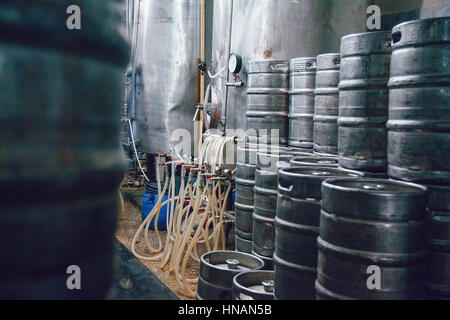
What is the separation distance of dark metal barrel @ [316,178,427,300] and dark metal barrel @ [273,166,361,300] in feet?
1.16

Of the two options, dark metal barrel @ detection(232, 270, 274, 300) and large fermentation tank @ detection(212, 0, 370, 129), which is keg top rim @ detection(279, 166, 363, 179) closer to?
dark metal barrel @ detection(232, 270, 274, 300)

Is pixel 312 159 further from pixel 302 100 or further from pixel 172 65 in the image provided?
pixel 172 65

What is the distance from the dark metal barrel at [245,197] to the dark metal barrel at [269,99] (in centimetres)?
29

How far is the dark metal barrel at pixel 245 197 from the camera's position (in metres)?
4.16

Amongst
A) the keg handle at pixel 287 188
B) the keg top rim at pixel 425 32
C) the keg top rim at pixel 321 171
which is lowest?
the keg handle at pixel 287 188

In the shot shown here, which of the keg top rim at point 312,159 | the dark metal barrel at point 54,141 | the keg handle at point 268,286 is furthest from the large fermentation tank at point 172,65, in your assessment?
the dark metal barrel at point 54,141

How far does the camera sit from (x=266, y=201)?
11.8ft

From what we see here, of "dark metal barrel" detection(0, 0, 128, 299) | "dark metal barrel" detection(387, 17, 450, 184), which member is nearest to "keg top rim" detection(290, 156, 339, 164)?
"dark metal barrel" detection(387, 17, 450, 184)

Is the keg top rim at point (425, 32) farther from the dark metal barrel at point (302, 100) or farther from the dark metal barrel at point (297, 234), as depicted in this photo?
the dark metal barrel at point (302, 100)

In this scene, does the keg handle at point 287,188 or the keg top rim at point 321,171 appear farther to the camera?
the keg top rim at point 321,171

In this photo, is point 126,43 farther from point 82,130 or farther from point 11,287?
point 11,287

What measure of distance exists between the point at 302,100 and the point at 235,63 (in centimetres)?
107

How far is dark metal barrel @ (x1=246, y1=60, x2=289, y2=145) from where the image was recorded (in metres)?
4.33
